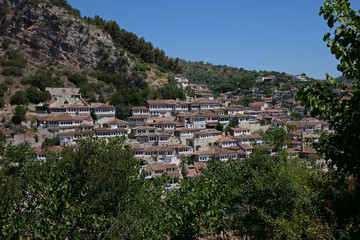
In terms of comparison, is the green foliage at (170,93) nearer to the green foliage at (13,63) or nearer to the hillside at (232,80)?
the green foliage at (13,63)

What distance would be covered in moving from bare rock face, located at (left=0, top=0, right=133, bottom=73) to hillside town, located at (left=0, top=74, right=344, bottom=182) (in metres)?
15.7

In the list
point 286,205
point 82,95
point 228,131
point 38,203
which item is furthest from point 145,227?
point 82,95

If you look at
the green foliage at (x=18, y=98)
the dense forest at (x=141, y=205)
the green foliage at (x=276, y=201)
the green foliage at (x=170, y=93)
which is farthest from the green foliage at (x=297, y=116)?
the green foliage at (x=18, y=98)

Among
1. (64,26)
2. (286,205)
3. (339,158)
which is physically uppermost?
(64,26)

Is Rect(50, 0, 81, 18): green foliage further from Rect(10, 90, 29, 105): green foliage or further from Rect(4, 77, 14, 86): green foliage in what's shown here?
Rect(10, 90, 29, 105): green foliage

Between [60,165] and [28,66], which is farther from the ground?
[28,66]

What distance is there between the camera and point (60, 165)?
467 inches

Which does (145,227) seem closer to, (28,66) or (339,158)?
(339,158)

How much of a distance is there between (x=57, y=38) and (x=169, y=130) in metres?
36.0

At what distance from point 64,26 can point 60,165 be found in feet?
190

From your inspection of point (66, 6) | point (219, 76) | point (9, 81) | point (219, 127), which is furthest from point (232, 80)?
point (9, 81)

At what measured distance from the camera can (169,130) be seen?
45.9 meters

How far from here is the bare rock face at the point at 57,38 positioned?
58250mm

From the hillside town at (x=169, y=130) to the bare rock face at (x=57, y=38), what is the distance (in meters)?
15.7
